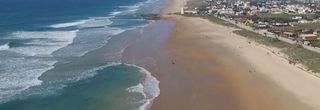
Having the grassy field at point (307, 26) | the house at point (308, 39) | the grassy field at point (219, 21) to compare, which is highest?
the house at point (308, 39)

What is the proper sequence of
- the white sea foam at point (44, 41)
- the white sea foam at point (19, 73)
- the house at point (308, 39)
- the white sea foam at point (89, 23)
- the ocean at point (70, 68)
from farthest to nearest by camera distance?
the white sea foam at point (89, 23), the house at point (308, 39), the white sea foam at point (44, 41), the white sea foam at point (19, 73), the ocean at point (70, 68)

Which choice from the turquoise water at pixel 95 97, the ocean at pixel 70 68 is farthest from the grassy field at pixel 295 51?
the turquoise water at pixel 95 97

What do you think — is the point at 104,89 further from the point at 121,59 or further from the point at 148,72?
the point at 121,59

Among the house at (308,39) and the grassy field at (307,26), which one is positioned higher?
the house at (308,39)

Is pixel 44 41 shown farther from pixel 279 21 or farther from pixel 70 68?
pixel 279 21

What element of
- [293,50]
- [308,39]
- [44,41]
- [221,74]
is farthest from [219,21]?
[221,74]

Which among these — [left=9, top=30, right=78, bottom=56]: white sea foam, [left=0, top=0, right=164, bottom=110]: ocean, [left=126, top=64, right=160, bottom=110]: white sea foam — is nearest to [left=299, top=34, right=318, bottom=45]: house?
[left=0, top=0, right=164, bottom=110]: ocean

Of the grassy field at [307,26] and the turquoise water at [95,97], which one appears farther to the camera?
the grassy field at [307,26]

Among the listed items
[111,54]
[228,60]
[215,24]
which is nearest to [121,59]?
[111,54]

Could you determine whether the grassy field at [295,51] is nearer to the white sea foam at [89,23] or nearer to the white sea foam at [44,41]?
the white sea foam at [89,23]
